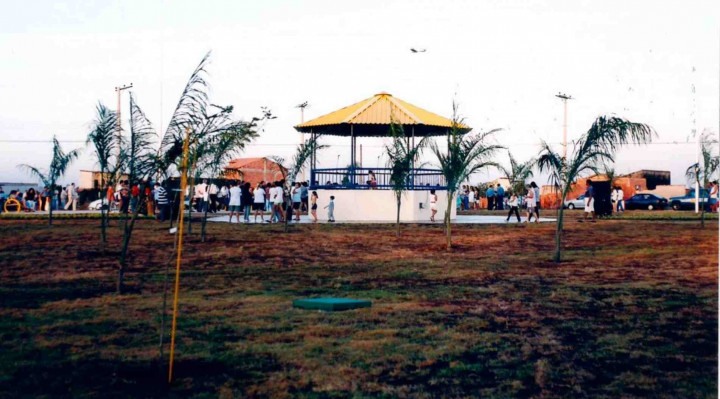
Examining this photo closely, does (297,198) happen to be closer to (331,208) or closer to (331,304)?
(331,208)

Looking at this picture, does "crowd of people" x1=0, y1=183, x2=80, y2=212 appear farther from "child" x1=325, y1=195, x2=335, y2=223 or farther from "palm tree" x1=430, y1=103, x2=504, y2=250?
"palm tree" x1=430, y1=103, x2=504, y2=250

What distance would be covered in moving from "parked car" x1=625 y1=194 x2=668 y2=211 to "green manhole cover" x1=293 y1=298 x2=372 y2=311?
5054 cm

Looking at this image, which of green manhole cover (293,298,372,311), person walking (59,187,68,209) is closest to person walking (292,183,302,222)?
green manhole cover (293,298,372,311)

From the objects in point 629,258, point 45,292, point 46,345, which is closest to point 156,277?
point 45,292

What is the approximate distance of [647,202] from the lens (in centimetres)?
5831

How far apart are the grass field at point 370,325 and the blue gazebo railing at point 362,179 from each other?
13.7 meters

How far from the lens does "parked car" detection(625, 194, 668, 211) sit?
58250mm

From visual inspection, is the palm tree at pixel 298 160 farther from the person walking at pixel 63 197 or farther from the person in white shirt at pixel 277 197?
the person walking at pixel 63 197

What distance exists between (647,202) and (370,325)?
52.1 meters

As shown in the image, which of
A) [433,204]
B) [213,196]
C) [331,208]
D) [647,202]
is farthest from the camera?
[647,202]

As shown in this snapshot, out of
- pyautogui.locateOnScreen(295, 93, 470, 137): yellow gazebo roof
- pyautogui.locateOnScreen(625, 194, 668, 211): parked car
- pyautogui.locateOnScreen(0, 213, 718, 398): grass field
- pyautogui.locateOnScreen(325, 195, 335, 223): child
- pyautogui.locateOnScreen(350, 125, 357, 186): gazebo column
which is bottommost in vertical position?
pyautogui.locateOnScreen(0, 213, 718, 398): grass field

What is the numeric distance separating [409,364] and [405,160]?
Answer: 52.4 ft

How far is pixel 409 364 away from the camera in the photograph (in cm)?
786

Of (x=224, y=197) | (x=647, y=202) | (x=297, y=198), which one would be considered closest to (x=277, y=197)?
(x=297, y=198)
